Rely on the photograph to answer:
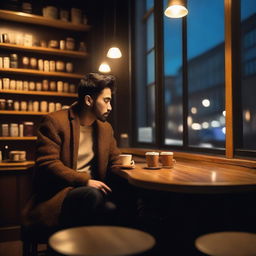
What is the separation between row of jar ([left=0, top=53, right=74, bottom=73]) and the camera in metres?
3.97

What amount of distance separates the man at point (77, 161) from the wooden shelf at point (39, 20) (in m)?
2.23

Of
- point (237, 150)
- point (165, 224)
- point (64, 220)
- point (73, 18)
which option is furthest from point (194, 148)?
point (73, 18)

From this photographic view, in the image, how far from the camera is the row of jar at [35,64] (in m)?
3.97

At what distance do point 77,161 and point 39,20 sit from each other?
8.69 ft

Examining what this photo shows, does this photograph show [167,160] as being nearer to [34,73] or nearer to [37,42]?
[34,73]

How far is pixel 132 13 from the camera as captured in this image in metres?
4.61

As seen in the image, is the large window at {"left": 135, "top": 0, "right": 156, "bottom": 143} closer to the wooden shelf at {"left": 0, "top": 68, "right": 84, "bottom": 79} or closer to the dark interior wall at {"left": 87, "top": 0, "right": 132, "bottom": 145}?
the dark interior wall at {"left": 87, "top": 0, "right": 132, "bottom": 145}

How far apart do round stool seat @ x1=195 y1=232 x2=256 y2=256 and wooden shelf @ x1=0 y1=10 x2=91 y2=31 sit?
12.2ft

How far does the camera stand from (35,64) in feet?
13.6

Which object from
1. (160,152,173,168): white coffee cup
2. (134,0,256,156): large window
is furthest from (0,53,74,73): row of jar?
(160,152,173,168): white coffee cup

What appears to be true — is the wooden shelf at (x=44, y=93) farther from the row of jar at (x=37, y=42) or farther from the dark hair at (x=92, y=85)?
the dark hair at (x=92, y=85)

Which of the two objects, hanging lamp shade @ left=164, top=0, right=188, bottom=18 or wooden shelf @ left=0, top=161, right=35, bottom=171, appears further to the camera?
wooden shelf @ left=0, top=161, right=35, bottom=171

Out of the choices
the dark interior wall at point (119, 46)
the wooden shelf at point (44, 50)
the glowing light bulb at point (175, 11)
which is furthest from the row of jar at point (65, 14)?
the glowing light bulb at point (175, 11)

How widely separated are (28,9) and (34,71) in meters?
0.84
